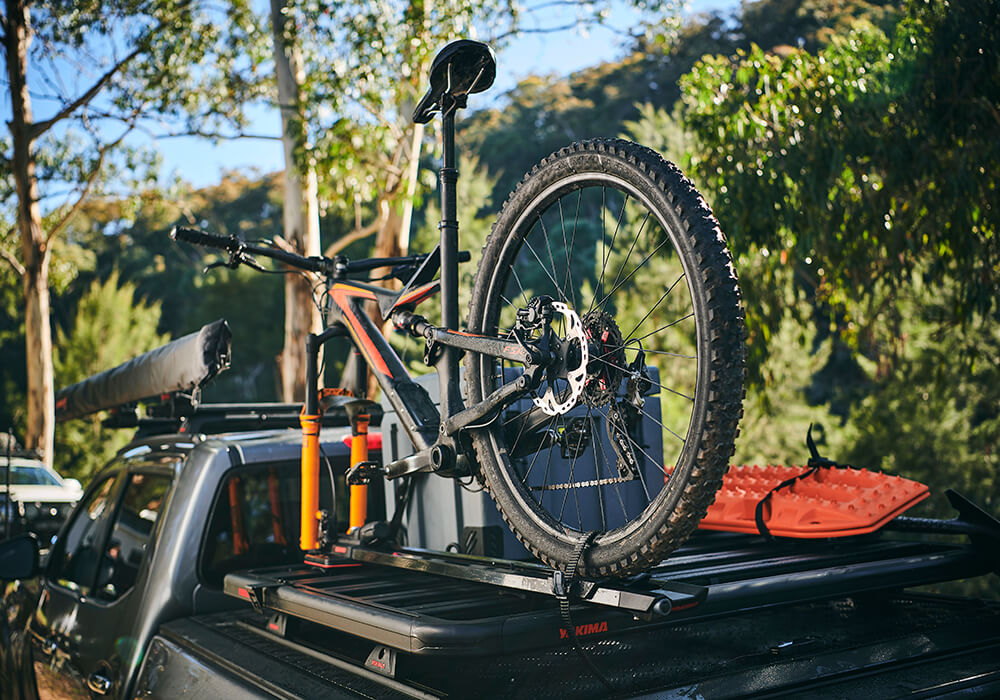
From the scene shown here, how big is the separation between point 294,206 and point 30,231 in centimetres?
821

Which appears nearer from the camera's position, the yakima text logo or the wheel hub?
the yakima text logo

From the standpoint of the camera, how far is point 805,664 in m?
2.05

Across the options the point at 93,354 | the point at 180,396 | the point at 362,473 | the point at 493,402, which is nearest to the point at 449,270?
the point at 493,402

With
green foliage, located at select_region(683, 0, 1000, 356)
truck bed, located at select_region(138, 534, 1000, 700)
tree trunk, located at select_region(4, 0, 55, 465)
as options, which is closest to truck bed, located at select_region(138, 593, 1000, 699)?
truck bed, located at select_region(138, 534, 1000, 700)

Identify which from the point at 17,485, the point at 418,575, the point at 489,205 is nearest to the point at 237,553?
the point at 418,575

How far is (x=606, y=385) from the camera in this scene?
6.97ft

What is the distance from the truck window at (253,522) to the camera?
3057mm

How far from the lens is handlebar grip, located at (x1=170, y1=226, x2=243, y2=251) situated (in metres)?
3.06

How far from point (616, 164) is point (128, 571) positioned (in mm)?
2344

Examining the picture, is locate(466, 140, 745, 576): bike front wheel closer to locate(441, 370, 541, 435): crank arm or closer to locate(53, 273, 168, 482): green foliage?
locate(441, 370, 541, 435): crank arm

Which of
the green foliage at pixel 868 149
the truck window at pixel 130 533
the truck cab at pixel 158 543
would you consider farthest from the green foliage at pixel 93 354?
the truck window at pixel 130 533

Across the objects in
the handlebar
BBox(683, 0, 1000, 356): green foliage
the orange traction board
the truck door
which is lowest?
the truck door

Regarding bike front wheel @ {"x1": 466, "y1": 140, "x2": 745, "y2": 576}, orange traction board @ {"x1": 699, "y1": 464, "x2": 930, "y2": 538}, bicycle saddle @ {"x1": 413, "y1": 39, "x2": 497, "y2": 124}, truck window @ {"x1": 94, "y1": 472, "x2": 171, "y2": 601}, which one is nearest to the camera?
bike front wheel @ {"x1": 466, "y1": 140, "x2": 745, "y2": 576}

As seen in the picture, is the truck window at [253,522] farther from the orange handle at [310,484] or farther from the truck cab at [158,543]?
the orange handle at [310,484]
